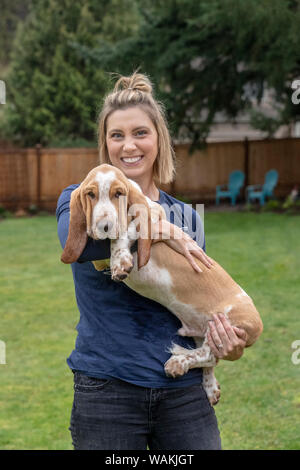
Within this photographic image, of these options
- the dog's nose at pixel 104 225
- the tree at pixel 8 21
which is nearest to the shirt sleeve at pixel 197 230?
the dog's nose at pixel 104 225

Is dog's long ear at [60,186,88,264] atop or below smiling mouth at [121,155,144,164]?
below

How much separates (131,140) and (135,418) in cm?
116

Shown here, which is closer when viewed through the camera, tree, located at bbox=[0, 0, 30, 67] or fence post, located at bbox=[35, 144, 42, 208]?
fence post, located at bbox=[35, 144, 42, 208]

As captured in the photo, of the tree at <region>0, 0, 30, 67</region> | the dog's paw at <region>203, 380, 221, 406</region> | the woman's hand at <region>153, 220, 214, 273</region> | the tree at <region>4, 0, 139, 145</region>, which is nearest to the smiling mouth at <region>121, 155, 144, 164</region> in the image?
the woman's hand at <region>153, 220, 214, 273</region>

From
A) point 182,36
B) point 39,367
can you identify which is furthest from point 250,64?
point 39,367

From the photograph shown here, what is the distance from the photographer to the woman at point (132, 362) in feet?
8.52

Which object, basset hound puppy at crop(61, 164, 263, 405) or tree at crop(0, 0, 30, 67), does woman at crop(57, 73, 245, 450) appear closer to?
basset hound puppy at crop(61, 164, 263, 405)

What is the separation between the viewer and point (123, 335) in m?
2.66

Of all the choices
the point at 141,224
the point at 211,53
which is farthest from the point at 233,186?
the point at 141,224

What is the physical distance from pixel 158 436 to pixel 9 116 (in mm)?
25797

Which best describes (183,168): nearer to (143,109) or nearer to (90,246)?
(143,109)

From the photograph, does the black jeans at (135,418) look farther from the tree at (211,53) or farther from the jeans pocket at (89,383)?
the tree at (211,53)

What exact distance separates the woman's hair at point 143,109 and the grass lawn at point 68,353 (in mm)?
3145

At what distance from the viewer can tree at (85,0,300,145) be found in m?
16.1
